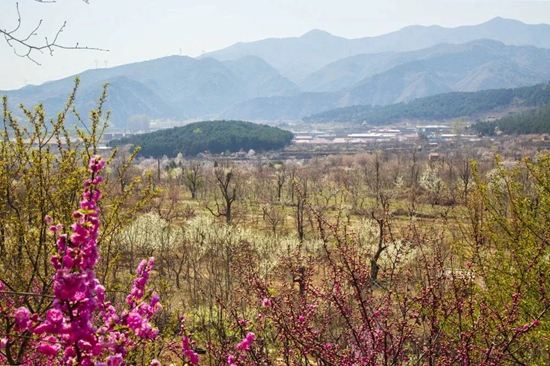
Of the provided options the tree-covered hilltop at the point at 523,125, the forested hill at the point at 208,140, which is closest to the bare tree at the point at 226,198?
the forested hill at the point at 208,140

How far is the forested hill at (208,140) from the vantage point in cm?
12388

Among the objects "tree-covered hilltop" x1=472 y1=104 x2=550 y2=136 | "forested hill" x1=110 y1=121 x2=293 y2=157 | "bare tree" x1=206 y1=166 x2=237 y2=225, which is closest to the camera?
"bare tree" x1=206 y1=166 x2=237 y2=225

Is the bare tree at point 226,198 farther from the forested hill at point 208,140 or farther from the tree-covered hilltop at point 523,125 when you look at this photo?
the tree-covered hilltop at point 523,125

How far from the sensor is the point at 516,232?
9820 mm

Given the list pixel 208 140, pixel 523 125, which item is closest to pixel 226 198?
pixel 208 140

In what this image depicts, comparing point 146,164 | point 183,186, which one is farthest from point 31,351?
point 146,164

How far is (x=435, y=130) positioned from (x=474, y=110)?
2564cm

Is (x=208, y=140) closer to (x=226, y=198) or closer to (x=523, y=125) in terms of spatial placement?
(x=523, y=125)

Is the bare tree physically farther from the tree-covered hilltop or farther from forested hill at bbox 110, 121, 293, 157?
the tree-covered hilltop

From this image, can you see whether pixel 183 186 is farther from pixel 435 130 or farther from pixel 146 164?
pixel 435 130

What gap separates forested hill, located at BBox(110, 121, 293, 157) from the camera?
123875 millimetres

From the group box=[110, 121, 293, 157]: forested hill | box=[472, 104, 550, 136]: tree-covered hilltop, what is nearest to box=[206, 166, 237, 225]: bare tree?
box=[110, 121, 293, 157]: forested hill

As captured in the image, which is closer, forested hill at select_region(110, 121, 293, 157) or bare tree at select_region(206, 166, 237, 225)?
bare tree at select_region(206, 166, 237, 225)

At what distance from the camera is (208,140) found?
5069 inches
